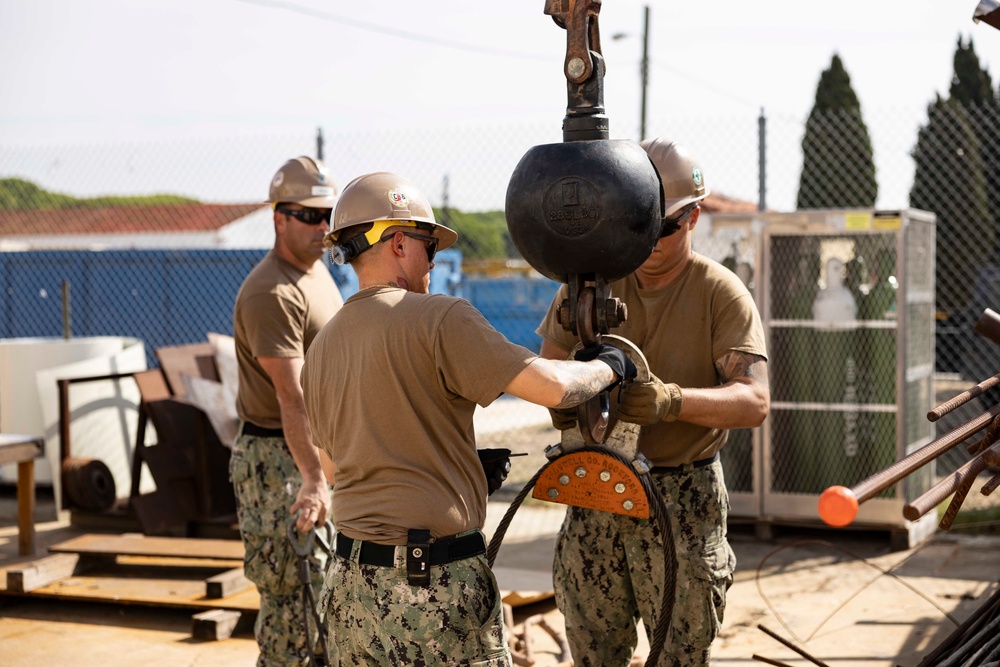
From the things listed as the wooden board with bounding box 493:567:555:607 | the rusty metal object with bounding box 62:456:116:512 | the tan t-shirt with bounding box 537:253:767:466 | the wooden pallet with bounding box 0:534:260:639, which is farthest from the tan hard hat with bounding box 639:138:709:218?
the rusty metal object with bounding box 62:456:116:512

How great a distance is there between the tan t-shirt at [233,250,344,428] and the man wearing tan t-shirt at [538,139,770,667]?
1.22m

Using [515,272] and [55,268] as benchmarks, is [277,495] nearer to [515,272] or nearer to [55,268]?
[55,268]

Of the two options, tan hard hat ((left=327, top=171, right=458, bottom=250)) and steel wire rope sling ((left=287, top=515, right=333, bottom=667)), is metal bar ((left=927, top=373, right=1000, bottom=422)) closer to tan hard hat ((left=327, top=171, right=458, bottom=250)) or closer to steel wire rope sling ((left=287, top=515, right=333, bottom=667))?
tan hard hat ((left=327, top=171, right=458, bottom=250))

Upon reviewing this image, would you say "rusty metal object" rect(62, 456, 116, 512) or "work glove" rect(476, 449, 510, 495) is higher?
"work glove" rect(476, 449, 510, 495)

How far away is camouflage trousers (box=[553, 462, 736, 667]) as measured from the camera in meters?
3.41

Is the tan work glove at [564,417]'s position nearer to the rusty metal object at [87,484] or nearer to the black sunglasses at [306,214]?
the black sunglasses at [306,214]

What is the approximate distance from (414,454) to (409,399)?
143 millimetres

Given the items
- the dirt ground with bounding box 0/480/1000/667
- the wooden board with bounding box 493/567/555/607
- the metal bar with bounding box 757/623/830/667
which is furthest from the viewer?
the wooden board with bounding box 493/567/555/607

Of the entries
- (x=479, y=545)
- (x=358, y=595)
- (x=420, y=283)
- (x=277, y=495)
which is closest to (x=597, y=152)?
(x=420, y=283)

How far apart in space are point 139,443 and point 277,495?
10.6 feet

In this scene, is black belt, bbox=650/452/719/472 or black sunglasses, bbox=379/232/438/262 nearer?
black sunglasses, bbox=379/232/438/262

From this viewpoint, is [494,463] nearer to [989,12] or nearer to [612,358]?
[612,358]

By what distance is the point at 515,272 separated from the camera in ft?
67.0

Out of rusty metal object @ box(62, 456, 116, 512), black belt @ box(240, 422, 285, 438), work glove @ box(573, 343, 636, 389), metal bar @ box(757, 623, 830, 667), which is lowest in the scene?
rusty metal object @ box(62, 456, 116, 512)
